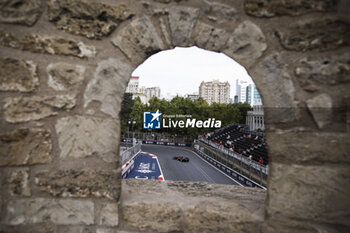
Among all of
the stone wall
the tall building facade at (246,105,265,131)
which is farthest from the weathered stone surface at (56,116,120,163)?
the tall building facade at (246,105,265,131)

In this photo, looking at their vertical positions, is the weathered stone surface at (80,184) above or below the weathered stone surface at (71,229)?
above

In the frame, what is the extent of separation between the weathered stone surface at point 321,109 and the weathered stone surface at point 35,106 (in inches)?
49.4

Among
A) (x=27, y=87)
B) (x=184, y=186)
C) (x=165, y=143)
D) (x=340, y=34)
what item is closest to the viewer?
(x=340, y=34)

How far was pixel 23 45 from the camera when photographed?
114cm

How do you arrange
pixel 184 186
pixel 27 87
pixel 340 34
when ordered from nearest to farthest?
1. pixel 340 34
2. pixel 27 87
3. pixel 184 186

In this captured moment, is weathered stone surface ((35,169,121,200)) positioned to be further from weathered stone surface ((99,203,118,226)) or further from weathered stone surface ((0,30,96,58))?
weathered stone surface ((0,30,96,58))

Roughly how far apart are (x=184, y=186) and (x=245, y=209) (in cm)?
51

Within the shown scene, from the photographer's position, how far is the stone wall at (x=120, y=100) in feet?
3.50

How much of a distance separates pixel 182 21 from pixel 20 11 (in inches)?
34.3

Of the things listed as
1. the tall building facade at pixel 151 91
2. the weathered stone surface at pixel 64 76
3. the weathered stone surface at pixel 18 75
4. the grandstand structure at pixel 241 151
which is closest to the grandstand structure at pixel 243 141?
the grandstand structure at pixel 241 151

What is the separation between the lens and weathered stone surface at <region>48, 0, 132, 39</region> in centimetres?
115

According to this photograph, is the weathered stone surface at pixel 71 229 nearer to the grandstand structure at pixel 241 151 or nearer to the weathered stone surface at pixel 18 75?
the weathered stone surface at pixel 18 75

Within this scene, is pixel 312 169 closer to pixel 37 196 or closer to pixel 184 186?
pixel 184 186

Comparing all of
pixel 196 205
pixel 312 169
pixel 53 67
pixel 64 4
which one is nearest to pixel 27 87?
pixel 53 67
